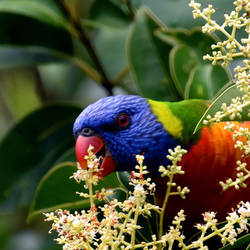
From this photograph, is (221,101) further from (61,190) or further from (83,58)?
(83,58)

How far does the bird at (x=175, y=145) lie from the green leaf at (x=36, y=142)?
0.79 meters

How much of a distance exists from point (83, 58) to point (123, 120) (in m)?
1.09

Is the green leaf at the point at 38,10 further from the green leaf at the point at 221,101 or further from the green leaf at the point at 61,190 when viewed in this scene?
the green leaf at the point at 221,101

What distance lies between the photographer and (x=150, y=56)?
235cm

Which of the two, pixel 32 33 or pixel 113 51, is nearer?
pixel 32 33

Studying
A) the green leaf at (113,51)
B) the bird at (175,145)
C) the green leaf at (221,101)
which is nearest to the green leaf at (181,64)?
the bird at (175,145)

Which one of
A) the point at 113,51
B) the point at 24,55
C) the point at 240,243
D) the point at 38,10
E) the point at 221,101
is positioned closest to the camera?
the point at 221,101

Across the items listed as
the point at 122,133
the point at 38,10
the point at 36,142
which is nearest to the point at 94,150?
the point at 122,133

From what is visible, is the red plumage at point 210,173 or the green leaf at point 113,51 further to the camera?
the green leaf at point 113,51

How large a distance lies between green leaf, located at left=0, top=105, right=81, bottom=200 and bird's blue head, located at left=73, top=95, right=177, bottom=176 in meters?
0.78

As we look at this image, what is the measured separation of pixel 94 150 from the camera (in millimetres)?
1813

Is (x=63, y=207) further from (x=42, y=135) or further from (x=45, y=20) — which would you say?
(x=45, y=20)

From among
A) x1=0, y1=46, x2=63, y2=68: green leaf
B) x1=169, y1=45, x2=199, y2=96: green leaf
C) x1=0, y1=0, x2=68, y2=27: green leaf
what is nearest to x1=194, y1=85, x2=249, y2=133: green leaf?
x1=169, y1=45, x2=199, y2=96: green leaf

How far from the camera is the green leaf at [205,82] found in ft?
6.57
